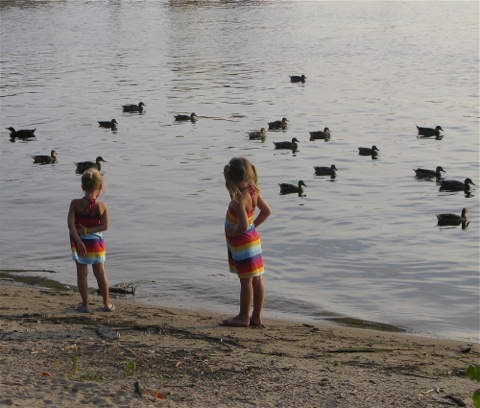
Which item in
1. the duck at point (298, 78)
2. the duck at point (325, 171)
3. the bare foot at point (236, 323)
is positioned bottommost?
the duck at point (325, 171)

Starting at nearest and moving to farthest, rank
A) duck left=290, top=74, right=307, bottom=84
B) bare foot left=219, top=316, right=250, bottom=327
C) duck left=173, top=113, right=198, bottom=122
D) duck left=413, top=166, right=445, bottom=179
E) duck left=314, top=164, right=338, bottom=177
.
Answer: bare foot left=219, top=316, right=250, bottom=327, duck left=413, top=166, right=445, bottom=179, duck left=314, top=164, right=338, bottom=177, duck left=173, top=113, right=198, bottom=122, duck left=290, top=74, right=307, bottom=84

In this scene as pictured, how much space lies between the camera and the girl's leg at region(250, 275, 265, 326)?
30.1 ft

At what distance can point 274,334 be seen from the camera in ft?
30.1

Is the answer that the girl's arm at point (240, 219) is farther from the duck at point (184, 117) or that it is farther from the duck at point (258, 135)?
the duck at point (184, 117)

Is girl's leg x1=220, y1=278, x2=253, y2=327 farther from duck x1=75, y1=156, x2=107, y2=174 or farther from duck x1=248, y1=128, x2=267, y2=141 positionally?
duck x1=248, y1=128, x2=267, y2=141

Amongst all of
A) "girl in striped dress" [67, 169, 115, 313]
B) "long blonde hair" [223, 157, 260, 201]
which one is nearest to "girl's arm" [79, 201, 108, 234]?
"girl in striped dress" [67, 169, 115, 313]

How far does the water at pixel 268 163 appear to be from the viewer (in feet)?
42.2

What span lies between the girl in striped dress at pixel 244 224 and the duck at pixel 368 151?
13091 mm

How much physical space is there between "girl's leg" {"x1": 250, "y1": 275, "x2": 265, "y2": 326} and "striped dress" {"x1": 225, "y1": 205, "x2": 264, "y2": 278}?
0.61 ft

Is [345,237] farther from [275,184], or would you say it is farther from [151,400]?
[151,400]

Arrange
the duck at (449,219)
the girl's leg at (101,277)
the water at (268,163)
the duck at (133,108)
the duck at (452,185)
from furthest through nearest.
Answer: the duck at (133,108) < the duck at (452,185) < the duck at (449,219) < the water at (268,163) < the girl's leg at (101,277)

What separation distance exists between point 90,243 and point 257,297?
1.69 m

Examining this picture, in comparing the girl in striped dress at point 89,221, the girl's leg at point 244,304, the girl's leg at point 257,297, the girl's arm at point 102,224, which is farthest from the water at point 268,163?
the girl's arm at point 102,224

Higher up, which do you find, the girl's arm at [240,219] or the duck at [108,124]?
the girl's arm at [240,219]
